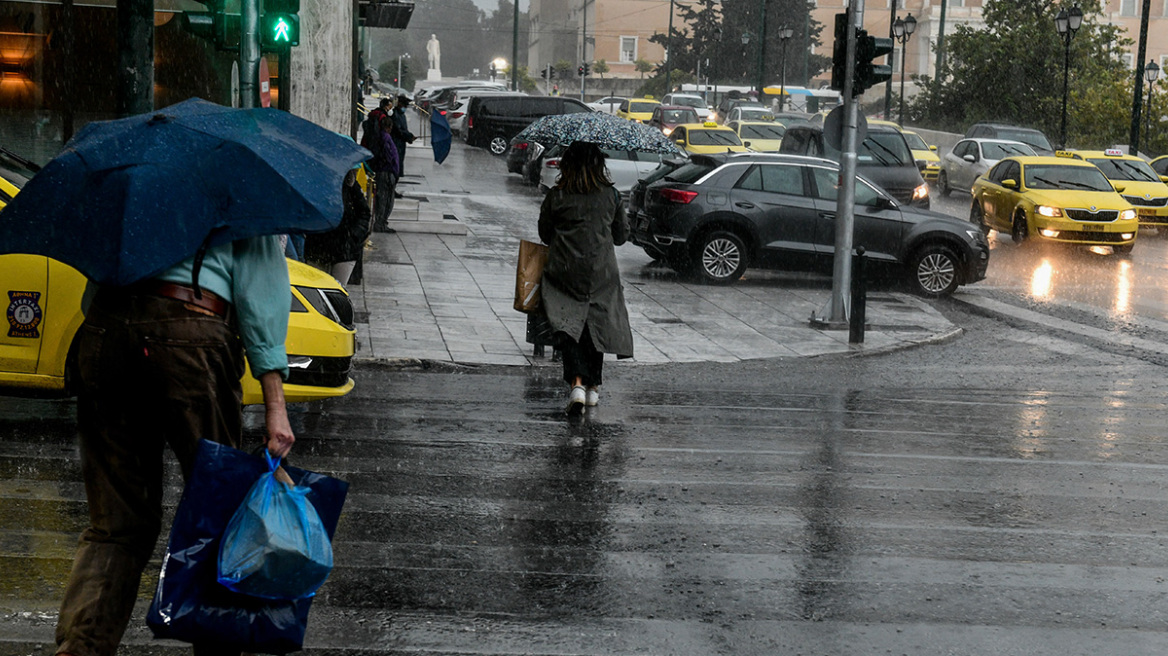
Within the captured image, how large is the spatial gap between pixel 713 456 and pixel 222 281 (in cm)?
450

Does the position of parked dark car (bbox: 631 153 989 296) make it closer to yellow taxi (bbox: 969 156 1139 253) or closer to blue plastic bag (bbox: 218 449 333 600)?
yellow taxi (bbox: 969 156 1139 253)

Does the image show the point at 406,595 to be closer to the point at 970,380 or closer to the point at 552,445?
the point at 552,445

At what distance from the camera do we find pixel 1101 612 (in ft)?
17.2

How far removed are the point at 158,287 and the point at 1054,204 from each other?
2048 cm

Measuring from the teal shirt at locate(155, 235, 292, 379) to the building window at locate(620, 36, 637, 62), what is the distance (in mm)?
98152

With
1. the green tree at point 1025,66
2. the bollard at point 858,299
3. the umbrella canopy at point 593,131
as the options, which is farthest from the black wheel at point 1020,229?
the green tree at point 1025,66

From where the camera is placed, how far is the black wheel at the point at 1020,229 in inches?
898

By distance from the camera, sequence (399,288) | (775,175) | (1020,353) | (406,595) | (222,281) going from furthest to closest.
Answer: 1. (775,175)
2. (399,288)
3. (1020,353)
4. (406,595)
5. (222,281)

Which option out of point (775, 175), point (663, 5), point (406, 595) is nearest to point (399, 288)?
point (775, 175)

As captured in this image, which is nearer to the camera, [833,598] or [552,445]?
[833,598]

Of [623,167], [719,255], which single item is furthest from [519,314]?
[623,167]

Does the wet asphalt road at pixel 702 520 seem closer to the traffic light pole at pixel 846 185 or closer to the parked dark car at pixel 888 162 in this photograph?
the traffic light pole at pixel 846 185

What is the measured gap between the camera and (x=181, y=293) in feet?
12.3

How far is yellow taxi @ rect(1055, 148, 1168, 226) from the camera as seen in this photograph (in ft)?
84.5
